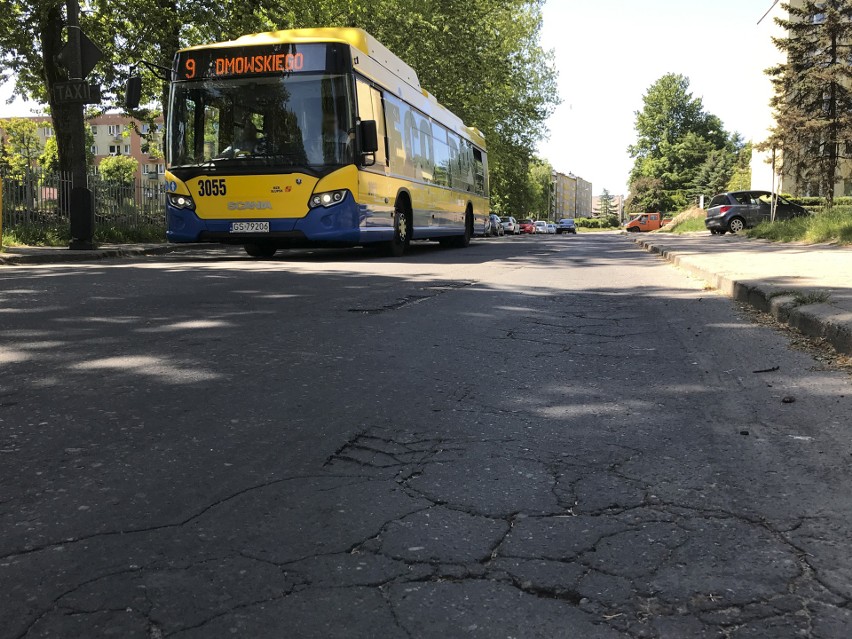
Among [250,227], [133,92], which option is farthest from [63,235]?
[250,227]

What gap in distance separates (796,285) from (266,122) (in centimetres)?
814

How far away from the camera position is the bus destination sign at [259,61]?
12.3 meters

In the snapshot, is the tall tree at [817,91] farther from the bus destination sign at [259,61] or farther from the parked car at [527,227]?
the parked car at [527,227]

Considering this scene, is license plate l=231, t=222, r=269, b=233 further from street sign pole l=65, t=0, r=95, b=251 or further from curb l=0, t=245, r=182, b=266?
street sign pole l=65, t=0, r=95, b=251

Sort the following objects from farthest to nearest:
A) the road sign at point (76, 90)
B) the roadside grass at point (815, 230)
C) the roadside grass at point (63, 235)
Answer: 1. the roadside grass at point (815, 230)
2. the roadside grass at point (63, 235)
3. the road sign at point (76, 90)

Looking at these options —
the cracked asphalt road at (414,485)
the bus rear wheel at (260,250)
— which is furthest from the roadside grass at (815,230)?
the cracked asphalt road at (414,485)

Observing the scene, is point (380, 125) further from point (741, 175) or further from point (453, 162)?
point (741, 175)

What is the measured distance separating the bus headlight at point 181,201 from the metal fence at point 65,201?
4.64 meters

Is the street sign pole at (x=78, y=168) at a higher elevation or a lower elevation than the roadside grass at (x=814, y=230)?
higher

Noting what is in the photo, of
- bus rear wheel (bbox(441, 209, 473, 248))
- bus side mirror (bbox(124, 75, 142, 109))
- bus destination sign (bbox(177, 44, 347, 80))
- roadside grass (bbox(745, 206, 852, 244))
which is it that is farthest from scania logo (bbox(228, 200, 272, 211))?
roadside grass (bbox(745, 206, 852, 244))

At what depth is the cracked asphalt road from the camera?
1883 millimetres

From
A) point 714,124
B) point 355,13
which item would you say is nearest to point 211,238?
point 355,13

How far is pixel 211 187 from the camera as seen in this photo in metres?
12.6

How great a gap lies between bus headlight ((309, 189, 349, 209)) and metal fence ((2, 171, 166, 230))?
22.9ft
